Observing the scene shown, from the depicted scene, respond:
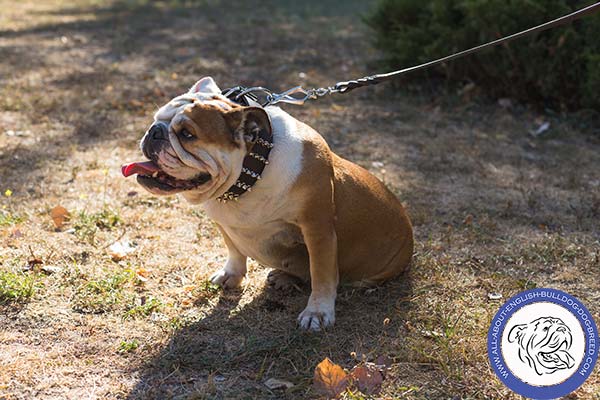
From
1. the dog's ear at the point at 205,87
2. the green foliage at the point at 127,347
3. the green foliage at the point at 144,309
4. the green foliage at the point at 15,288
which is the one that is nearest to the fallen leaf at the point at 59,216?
the green foliage at the point at 15,288

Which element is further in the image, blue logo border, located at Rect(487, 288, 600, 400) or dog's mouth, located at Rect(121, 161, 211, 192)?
dog's mouth, located at Rect(121, 161, 211, 192)

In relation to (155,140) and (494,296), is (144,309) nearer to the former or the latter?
(155,140)

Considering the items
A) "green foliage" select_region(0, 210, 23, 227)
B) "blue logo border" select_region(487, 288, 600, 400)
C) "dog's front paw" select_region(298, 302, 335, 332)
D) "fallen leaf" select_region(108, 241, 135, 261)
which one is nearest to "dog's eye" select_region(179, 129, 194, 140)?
"dog's front paw" select_region(298, 302, 335, 332)

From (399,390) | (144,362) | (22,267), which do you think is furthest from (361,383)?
(22,267)

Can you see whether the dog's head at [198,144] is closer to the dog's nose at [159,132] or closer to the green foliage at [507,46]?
the dog's nose at [159,132]

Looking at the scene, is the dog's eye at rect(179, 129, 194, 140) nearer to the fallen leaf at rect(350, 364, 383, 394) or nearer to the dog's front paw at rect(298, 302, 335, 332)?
the dog's front paw at rect(298, 302, 335, 332)

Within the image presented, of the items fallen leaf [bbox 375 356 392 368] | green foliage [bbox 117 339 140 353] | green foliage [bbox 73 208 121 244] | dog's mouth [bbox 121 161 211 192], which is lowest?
green foliage [bbox 73 208 121 244]

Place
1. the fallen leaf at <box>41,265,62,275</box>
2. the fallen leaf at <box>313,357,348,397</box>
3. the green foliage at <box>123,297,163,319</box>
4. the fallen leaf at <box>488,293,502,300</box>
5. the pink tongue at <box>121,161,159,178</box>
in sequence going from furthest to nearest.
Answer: the fallen leaf at <box>41,265,62,275</box> < the fallen leaf at <box>488,293,502,300</box> < the green foliage at <box>123,297,163,319</box> < the pink tongue at <box>121,161,159,178</box> < the fallen leaf at <box>313,357,348,397</box>

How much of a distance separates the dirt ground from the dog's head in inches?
31.7

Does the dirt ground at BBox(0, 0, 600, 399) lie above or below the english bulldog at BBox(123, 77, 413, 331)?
below

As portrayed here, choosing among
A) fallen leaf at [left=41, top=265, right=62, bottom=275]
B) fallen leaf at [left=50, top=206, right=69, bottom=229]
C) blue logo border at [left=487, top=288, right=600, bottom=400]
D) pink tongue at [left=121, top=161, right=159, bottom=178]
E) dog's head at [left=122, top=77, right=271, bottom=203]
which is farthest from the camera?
fallen leaf at [left=50, top=206, right=69, bottom=229]

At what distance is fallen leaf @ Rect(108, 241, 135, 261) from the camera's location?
14.6ft

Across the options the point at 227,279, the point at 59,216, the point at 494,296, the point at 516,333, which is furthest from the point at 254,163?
the point at 59,216

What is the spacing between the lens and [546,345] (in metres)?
2.80
